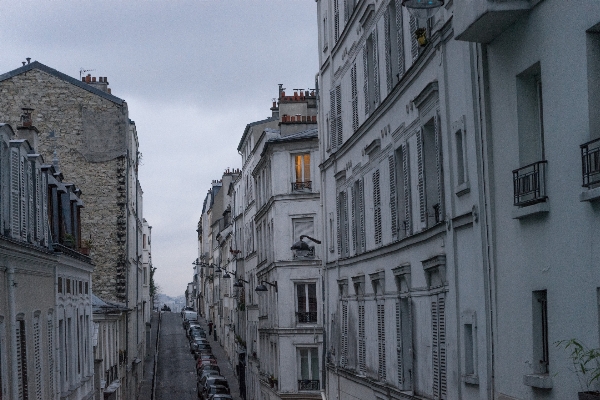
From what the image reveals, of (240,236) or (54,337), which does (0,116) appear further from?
(240,236)

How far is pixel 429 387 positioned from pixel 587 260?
7.36 m

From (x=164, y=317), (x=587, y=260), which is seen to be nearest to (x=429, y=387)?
(x=587, y=260)

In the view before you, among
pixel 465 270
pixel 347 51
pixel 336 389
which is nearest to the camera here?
pixel 465 270

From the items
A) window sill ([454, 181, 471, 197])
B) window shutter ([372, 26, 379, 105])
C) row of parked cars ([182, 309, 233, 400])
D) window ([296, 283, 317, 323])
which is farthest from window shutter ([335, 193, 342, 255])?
row of parked cars ([182, 309, 233, 400])

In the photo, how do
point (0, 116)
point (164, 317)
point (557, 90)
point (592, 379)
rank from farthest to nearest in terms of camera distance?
point (164, 317) → point (0, 116) → point (557, 90) → point (592, 379)

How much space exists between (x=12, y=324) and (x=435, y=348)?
7557 millimetres

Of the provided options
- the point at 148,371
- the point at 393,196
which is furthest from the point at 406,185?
the point at 148,371

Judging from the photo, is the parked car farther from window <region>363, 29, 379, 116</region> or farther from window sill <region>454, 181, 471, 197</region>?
window sill <region>454, 181, 471, 197</region>

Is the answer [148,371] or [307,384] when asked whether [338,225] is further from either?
[148,371]

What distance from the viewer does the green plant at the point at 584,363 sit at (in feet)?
31.2

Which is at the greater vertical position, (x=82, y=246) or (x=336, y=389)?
(x=82, y=246)

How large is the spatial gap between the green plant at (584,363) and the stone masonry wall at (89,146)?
33.5 m

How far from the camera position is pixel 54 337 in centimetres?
2383

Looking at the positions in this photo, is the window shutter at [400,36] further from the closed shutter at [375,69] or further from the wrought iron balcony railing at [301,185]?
the wrought iron balcony railing at [301,185]
